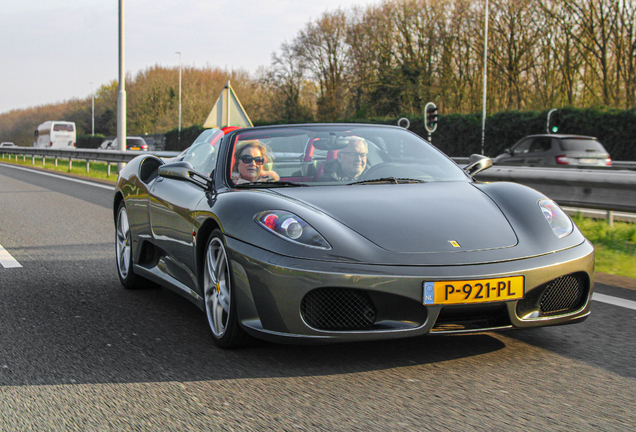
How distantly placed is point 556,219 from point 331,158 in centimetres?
141

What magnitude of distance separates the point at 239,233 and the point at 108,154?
2042cm

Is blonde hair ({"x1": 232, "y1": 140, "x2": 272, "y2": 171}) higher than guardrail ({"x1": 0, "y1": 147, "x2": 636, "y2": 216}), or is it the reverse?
blonde hair ({"x1": 232, "y1": 140, "x2": 272, "y2": 171})

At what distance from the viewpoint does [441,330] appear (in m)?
3.43

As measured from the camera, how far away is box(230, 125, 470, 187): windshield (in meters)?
4.53

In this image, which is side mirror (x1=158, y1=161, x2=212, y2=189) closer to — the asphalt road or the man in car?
the man in car

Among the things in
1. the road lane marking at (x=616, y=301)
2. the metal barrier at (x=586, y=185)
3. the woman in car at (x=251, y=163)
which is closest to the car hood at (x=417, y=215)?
the woman in car at (x=251, y=163)

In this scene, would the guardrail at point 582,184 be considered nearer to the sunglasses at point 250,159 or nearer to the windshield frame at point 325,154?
the windshield frame at point 325,154

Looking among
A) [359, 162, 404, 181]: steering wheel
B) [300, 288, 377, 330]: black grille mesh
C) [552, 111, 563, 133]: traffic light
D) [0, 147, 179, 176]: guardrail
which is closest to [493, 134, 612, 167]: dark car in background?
[552, 111, 563, 133]: traffic light

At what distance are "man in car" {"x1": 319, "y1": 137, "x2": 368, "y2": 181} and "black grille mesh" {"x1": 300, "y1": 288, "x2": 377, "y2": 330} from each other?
1.21 meters

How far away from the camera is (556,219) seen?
13.1ft

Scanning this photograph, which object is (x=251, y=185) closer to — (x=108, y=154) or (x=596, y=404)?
(x=596, y=404)

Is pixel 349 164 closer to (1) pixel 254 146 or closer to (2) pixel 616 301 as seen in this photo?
(1) pixel 254 146

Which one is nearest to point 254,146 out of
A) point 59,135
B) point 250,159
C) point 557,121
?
point 250,159

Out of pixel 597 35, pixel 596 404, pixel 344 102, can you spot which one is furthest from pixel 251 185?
pixel 344 102
